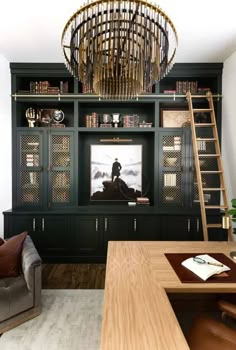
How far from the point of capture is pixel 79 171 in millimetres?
3740

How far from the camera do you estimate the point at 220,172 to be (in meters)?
3.19

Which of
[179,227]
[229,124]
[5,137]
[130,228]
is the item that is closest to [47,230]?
[130,228]

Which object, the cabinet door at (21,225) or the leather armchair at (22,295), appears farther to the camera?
the cabinet door at (21,225)

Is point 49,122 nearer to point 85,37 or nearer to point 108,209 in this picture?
point 108,209

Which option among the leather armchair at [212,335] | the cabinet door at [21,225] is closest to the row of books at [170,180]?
the cabinet door at [21,225]

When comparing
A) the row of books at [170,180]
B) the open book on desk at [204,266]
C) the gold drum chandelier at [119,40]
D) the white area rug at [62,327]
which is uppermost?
the gold drum chandelier at [119,40]

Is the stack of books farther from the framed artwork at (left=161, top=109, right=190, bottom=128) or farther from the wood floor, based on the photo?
the framed artwork at (left=161, top=109, right=190, bottom=128)

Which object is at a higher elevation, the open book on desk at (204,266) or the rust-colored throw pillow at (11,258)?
the open book on desk at (204,266)

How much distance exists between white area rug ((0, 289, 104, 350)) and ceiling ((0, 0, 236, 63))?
289 cm

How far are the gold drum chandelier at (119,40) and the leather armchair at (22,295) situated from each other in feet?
5.58

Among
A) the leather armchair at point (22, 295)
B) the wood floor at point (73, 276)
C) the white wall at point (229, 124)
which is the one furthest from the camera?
the white wall at point (229, 124)

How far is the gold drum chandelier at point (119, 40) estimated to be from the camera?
3.96 feet

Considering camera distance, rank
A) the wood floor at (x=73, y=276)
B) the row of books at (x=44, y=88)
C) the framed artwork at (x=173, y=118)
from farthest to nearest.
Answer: the framed artwork at (x=173, y=118), the row of books at (x=44, y=88), the wood floor at (x=73, y=276)

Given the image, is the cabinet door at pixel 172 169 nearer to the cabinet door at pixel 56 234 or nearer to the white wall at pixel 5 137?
the cabinet door at pixel 56 234
